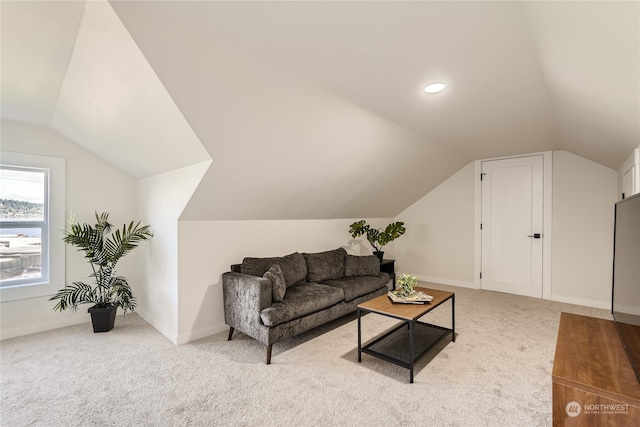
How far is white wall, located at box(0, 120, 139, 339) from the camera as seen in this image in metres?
3.19

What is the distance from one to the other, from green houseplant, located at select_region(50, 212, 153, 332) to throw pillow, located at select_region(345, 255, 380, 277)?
2.55 metres

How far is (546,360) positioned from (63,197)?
5295mm

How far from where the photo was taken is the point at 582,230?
4.15 m

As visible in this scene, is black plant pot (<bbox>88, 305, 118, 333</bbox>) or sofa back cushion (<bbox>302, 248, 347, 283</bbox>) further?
sofa back cushion (<bbox>302, 248, 347, 283</bbox>)

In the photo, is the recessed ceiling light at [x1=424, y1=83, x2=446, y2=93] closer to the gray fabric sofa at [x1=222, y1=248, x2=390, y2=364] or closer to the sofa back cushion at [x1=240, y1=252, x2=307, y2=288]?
the gray fabric sofa at [x1=222, y1=248, x2=390, y2=364]

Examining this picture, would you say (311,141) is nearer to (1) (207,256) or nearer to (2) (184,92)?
(2) (184,92)

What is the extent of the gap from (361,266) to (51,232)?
382cm

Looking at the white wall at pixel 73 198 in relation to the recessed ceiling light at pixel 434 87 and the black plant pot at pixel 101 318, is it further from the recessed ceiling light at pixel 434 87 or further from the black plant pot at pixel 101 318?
the recessed ceiling light at pixel 434 87

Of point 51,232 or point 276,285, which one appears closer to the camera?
point 276,285

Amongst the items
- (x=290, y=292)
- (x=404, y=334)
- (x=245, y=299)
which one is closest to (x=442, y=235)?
(x=404, y=334)

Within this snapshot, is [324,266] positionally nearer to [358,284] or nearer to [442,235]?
[358,284]

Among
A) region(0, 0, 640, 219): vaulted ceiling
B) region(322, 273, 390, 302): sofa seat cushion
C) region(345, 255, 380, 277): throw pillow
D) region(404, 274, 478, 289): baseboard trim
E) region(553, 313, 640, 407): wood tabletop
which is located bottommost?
region(404, 274, 478, 289): baseboard trim

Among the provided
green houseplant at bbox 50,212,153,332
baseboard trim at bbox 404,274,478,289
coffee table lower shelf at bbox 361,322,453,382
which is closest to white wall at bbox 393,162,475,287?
baseboard trim at bbox 404,274,478,289

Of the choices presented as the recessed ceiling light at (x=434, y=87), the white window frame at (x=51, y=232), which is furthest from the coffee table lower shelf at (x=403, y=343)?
the white window frame at (x=51, y=232)
